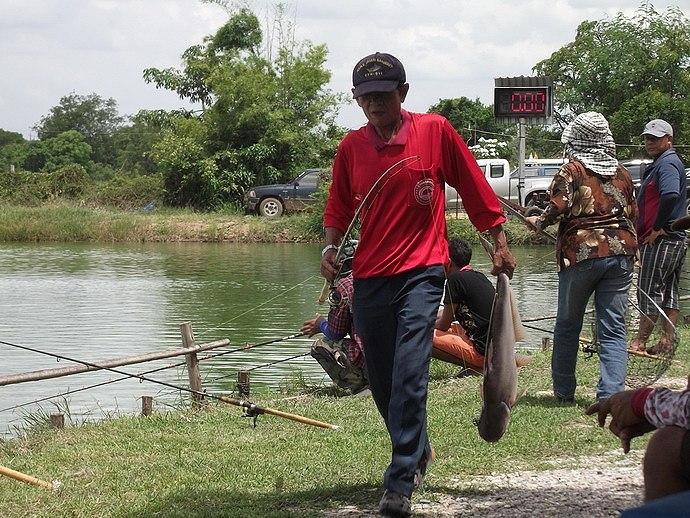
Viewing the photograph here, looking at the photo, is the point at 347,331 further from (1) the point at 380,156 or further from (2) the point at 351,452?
(1) the point at 380,156

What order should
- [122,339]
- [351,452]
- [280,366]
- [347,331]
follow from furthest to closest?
1. [122,339]
2. [280,366]
3. [347,331]
4. [351,452]

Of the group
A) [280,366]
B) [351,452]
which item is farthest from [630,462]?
[280,366]

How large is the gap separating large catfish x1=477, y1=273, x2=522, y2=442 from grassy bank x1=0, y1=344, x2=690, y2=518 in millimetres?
343

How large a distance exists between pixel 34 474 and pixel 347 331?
3048mm

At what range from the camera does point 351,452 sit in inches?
252

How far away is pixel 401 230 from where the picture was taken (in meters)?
5.25

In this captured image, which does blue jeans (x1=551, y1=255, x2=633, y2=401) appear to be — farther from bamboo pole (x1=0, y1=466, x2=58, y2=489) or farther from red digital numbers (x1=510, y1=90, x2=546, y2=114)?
red digital numbers (x1=510, y1=90, x2=546, y2=114)

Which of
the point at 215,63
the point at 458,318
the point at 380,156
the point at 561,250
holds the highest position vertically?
the point at 215,63

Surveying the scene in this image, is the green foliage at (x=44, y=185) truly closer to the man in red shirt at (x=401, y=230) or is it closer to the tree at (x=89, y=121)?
the man in red shirt at (x=401, y=230)

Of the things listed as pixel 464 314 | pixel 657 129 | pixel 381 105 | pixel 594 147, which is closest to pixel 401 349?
pixel 381 105

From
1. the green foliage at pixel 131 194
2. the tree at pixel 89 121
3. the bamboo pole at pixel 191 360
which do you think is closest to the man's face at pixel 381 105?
the bamboo pole at pixel 191 360

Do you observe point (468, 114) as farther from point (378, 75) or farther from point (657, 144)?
point (378, 75)

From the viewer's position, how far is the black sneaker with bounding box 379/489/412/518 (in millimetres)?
4906

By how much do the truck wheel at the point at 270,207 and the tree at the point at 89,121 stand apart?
2764 inches
